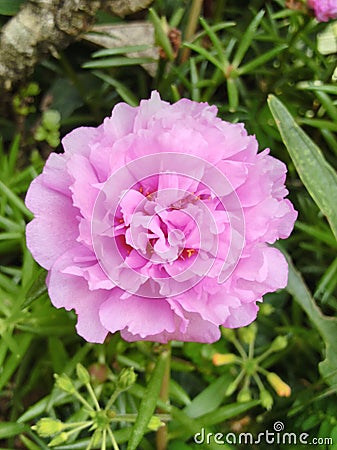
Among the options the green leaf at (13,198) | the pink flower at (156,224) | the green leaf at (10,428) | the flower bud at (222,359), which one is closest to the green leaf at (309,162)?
the pink flower at (156,224)

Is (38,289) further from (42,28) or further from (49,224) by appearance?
(42,28)

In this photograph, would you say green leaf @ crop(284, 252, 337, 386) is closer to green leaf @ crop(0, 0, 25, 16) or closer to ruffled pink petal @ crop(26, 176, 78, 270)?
ruffled pink petal @ crop(26, 176, 78, 270)

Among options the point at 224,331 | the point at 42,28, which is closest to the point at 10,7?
the point at 42,28

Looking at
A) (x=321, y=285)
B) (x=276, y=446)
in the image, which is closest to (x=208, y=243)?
(x=321, y=285)

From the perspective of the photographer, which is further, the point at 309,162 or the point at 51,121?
the point at 51,121

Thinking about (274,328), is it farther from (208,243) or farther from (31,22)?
(31,22)

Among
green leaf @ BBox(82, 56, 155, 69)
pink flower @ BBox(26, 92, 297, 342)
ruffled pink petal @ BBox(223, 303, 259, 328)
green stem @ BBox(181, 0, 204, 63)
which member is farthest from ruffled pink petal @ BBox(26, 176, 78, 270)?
green stem @ BBox(181, 0, 204, 63)
